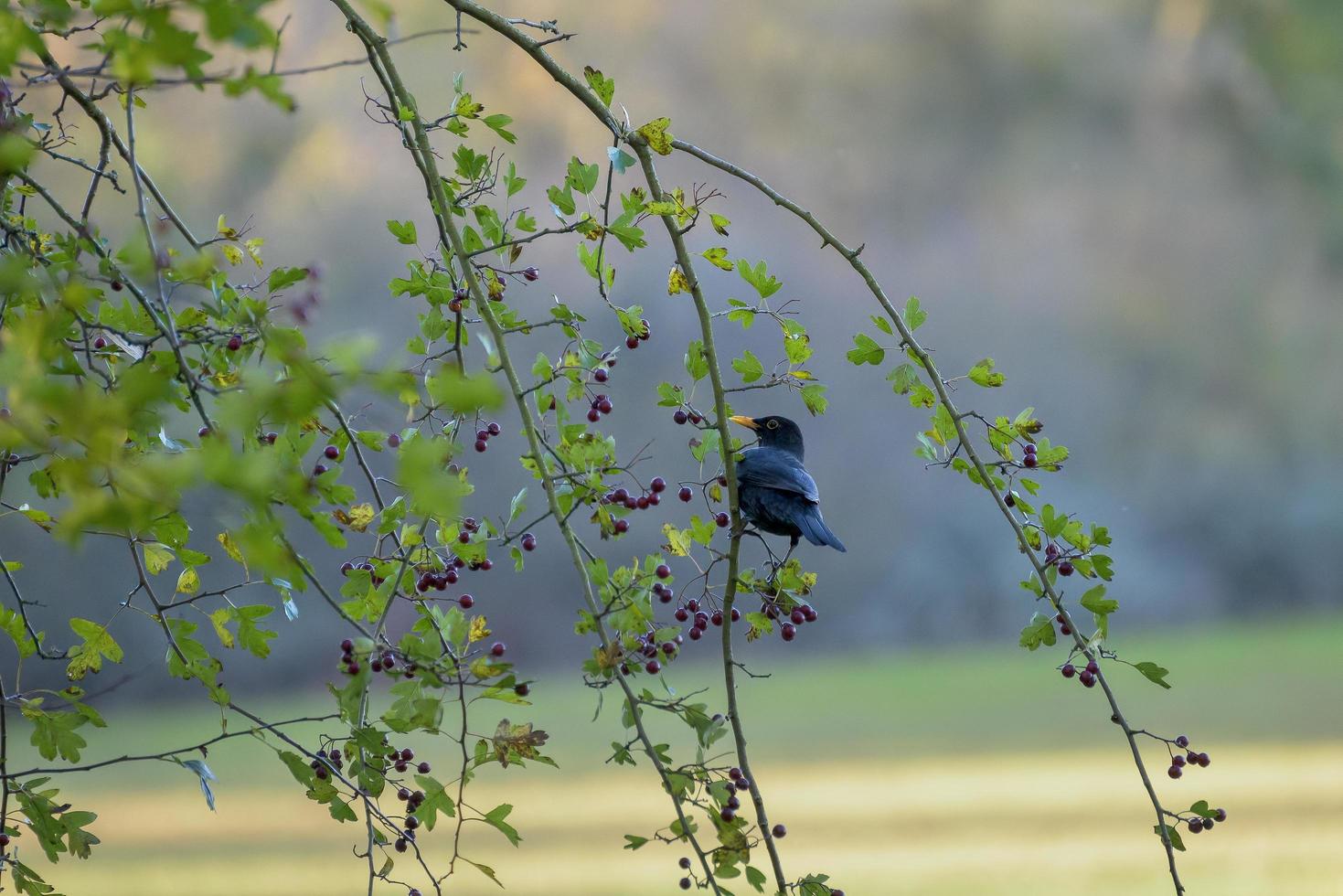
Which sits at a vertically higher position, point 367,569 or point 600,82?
point 600,82

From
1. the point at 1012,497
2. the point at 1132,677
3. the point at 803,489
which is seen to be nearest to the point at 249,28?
the point at 1012,497

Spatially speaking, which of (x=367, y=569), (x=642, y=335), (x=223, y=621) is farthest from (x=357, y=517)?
(x=642, y=335)

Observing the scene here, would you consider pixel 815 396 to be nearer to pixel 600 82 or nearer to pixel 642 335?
pixel 642 335

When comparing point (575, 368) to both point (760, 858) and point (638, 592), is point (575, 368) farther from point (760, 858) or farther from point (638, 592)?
point (760, 858)

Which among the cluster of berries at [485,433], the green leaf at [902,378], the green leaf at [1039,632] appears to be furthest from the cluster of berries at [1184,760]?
the cluster of berries at [485,433]

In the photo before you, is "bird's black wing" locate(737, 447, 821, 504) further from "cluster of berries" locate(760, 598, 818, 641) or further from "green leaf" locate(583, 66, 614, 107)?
"green leaf" locate(583, 66, 614, 107)

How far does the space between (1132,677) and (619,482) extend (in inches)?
227

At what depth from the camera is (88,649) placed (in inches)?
39.8

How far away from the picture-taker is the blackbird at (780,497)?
4.72ft

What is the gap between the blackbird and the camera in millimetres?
1438

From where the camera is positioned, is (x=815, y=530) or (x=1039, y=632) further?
(x=815, y=530)

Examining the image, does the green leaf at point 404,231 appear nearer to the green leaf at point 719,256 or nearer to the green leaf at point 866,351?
the green leaf at point 719,256

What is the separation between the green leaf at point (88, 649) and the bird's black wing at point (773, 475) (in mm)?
647

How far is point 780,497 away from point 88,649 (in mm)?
712
